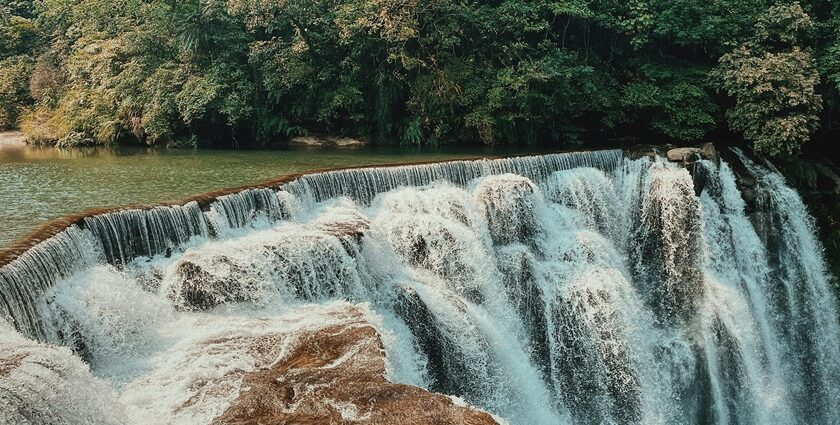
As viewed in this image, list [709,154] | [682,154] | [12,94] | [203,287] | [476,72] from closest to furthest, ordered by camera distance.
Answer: [203,287] → [682,154] → [709,154] → [476,72] → [12,94]

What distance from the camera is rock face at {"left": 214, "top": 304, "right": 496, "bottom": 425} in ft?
16.2

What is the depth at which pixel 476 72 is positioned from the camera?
18.7 meters

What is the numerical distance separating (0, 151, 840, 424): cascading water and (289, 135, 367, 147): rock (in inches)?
303

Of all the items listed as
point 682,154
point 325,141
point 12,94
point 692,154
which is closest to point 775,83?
point 692,154

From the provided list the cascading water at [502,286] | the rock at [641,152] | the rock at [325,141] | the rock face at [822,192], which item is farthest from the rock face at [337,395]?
the rock at [325,141]

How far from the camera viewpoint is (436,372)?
8.78 metres

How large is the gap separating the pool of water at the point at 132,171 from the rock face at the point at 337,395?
4.79m

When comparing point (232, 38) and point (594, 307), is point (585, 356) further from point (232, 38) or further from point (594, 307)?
point (232, 38)

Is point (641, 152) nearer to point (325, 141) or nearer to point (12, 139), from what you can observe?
point (325, 141)

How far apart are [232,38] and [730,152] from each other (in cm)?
1496

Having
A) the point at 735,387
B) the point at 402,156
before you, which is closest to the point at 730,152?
the point at 735,387

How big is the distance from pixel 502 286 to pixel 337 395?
20.1 feet

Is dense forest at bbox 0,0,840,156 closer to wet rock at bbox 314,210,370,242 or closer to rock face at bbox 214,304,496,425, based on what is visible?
wet rock at bbox 314,210,370,242

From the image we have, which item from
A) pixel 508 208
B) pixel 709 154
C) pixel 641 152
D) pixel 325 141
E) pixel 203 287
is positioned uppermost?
pixel 325 141
